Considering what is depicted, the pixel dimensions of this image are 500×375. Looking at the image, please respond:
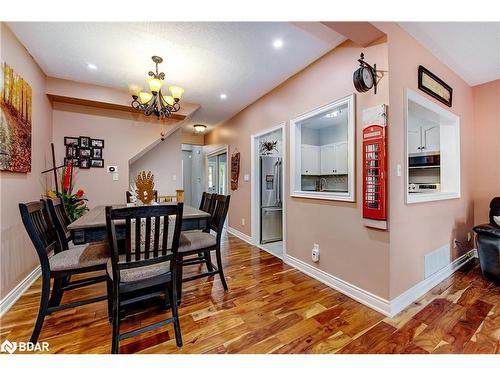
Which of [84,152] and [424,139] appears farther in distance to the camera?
[424,139]

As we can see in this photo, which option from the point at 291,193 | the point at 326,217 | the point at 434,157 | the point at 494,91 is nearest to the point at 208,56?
the point at 291,193

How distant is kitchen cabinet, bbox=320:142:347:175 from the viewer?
4681mm

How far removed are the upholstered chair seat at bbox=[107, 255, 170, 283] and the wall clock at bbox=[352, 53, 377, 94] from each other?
212 cm

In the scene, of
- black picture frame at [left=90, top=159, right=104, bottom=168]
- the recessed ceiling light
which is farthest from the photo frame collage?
the recessed ceiling light

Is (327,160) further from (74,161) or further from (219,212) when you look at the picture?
(74,161)

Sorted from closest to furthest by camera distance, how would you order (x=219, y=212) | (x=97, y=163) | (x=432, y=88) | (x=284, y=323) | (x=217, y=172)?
(x=284, y=323) < (x=432, y=88) < (x=219, y=212) < (x=97, y=163) < (x=217, y=172)

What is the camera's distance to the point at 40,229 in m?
1.59

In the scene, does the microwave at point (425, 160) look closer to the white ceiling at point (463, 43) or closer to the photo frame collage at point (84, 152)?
the white ceiling at point (463, 43)

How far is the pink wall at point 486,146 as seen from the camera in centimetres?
299

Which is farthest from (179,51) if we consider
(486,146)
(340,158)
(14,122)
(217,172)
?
(486,146)

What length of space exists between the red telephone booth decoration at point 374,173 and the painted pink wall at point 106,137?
355 centimetres

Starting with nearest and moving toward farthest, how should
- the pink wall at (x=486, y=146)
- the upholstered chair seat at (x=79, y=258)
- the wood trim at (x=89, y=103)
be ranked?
the upholstered chair seat at (x=79, y=258)
the pink wall at (x=486, y=146)
the wood trim at (x=89, y=103)

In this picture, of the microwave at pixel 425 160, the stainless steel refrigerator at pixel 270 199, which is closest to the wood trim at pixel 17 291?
the stainless steel refrigerator at pixel 270 199

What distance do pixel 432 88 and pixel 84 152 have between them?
15.9 ft
